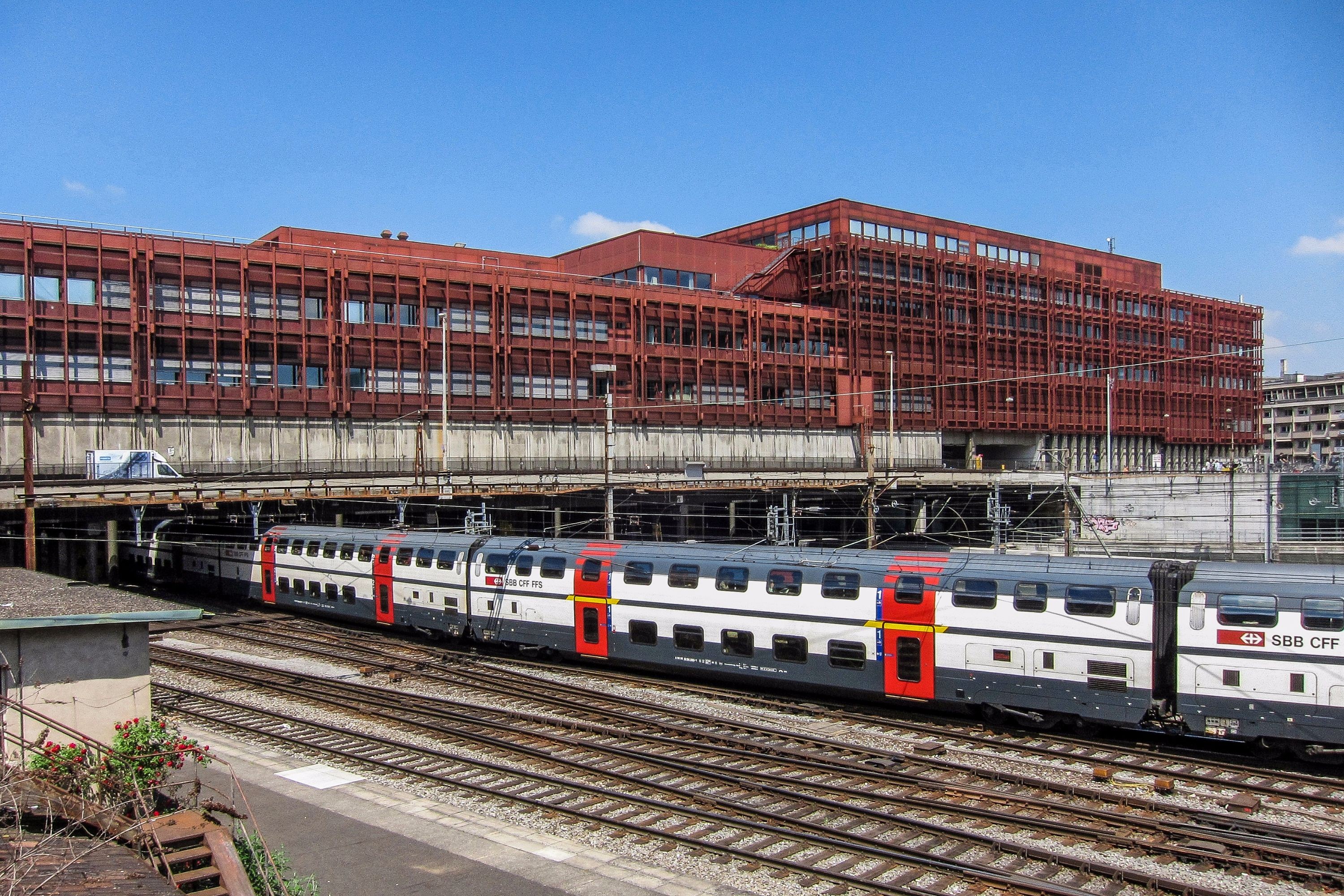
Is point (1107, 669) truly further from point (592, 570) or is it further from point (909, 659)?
point (592, 570)

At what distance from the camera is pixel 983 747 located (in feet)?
66.8

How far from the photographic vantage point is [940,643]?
71.7ft

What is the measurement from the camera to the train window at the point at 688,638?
25.8 m

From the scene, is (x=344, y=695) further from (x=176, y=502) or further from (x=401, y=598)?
(x=176, y=502)

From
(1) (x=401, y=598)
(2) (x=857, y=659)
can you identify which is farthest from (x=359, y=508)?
(2) (x=857, y=659)

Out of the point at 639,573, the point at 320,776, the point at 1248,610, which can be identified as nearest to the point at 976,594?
the point at 1248,610

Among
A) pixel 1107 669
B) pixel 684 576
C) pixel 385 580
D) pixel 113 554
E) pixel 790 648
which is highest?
pixel 684 576

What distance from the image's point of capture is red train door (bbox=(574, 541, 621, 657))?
2767cm

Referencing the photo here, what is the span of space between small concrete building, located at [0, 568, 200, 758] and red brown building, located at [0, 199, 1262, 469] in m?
24.1

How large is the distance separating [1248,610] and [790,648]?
9.91 metres

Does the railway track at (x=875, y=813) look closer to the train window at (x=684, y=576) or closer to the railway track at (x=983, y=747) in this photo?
the railway track at (x=983, y=747)

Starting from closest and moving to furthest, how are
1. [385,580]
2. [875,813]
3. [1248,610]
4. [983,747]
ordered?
[875,813] → [1248,610] → [983,747] → [385,580]

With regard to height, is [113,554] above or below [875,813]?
above

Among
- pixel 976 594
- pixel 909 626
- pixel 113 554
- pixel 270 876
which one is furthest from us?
pixel 113 554
